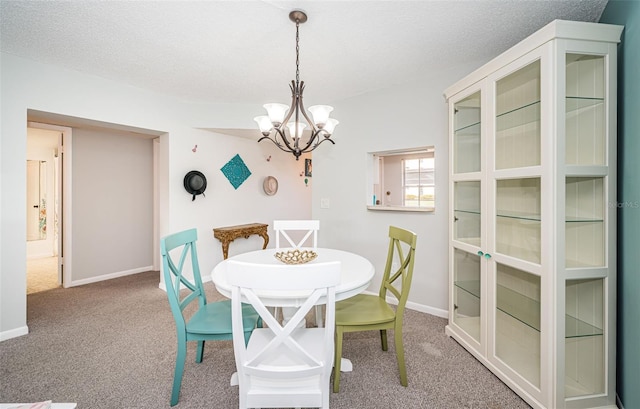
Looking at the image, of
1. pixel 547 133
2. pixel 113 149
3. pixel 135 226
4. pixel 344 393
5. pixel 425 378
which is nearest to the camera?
pixel 547 133

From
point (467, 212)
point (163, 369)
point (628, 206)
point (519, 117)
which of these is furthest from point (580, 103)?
point (163, 369)

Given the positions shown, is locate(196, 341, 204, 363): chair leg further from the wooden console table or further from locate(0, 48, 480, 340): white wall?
the wooden console table

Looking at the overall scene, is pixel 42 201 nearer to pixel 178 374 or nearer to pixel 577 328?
pixel 178 374

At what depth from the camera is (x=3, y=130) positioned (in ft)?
7.89

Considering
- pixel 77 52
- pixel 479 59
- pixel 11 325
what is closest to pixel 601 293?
pixel 479 59

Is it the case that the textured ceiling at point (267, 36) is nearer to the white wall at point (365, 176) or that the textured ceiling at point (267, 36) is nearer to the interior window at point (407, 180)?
the white wall at point (365, 176)

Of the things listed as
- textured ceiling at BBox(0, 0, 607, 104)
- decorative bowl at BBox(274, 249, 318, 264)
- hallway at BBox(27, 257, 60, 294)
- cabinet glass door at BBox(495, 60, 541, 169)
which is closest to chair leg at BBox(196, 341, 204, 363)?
decorative bowl at BBox(274, 249, 318, 264)

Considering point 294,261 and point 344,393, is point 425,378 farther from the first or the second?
point 294,261

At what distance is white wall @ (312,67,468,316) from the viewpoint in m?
2.87

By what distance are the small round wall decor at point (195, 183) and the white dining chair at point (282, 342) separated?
9.71ft

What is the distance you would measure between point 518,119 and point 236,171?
3648 mm

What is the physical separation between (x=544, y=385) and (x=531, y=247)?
75 cm

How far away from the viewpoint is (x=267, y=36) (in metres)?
2.18

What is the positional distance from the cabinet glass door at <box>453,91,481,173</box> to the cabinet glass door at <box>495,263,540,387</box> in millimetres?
796
